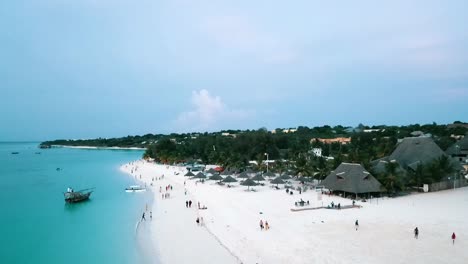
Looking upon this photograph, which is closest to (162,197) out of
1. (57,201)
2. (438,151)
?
(57,201)

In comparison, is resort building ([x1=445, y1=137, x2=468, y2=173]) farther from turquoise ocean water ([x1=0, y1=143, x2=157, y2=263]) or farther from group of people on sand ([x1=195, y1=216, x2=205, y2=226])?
turquoise ocean water ([x1=0, y1=143, x2=157, y2=263])

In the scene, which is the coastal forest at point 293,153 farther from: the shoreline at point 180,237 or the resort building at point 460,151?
the shoreline at point 180,237

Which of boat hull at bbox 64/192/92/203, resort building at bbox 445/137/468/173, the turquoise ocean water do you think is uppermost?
resort building at bbox 445/137/468/173

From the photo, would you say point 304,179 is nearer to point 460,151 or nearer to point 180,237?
point 180,237

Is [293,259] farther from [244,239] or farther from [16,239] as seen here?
[16,239]

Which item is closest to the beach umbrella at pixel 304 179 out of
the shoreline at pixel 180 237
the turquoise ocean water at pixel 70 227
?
the shoreline at pixel 180 237

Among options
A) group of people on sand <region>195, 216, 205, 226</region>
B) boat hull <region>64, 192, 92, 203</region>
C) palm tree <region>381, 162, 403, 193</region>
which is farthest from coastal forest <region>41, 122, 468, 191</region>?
boat hull <region>64, 192, 92, 203</region>
